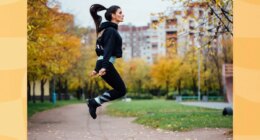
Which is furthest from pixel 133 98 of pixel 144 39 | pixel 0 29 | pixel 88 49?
pixel 0 29

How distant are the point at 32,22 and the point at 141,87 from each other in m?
45.8

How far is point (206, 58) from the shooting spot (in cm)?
5116

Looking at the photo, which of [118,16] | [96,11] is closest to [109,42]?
[118,16]

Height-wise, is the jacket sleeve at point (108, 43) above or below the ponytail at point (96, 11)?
below

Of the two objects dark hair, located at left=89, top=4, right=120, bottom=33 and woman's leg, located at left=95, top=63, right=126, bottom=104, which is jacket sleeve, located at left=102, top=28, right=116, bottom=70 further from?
dark hair, located at left=89, top=4, right=120, bottom=33

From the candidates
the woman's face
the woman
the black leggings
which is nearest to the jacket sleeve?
the woman

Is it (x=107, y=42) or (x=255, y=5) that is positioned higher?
(x=255, y=5)

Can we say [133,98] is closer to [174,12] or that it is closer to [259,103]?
[174,12]

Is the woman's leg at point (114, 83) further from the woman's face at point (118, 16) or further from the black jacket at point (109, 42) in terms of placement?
the woman's face at point (118, 16)

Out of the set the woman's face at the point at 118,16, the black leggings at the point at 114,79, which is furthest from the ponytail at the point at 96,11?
the black leggings at the point at 114,79

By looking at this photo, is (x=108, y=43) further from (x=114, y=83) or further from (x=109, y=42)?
(x=114, y=83)

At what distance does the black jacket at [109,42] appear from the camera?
695cm

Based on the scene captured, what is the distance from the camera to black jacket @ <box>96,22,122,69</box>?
6.95m

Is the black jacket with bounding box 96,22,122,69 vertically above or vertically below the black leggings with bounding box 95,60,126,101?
above
